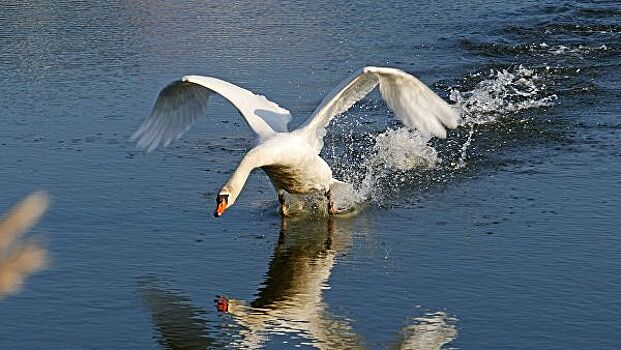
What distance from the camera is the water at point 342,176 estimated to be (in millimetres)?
5496

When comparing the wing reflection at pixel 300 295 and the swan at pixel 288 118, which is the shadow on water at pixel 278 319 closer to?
the wing reflection at pixel 300 295

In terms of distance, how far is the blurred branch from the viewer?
83 centimetres

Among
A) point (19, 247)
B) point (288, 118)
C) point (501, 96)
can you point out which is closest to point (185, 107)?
point (288, 118)

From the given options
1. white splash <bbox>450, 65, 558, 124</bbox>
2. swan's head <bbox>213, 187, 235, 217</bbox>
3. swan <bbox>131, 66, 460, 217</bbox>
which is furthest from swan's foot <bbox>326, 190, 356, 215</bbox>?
white splash <bbox>450, 65, 558, 124</bbox>

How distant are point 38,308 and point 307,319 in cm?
143

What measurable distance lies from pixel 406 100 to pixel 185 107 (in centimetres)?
197

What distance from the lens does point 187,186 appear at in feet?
27.2

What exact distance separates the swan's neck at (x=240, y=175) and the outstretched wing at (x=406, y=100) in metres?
0.76

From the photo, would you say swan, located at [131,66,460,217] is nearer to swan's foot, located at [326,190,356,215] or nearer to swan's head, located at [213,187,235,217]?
swan's foot, located at [326,190,356,215]

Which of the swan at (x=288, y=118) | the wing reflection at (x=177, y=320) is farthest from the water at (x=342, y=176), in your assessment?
the swan at (x=288, y=118)

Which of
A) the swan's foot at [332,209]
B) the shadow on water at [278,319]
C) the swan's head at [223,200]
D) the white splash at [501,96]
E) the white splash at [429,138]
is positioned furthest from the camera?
the white splash at [501,96]

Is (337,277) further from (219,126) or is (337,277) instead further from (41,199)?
(41,199)

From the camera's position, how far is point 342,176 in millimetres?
8938

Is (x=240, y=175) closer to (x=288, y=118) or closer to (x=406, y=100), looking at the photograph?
(x=406, y=100)
